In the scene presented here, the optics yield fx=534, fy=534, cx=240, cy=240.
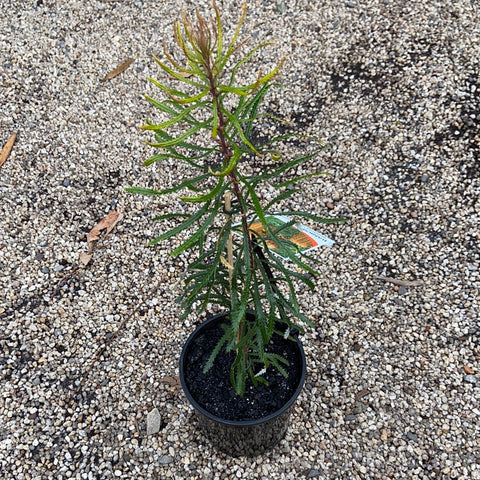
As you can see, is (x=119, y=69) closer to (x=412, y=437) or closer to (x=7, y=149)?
(x=7, y=149)

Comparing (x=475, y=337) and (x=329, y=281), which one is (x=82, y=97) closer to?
(x=329, y=281)

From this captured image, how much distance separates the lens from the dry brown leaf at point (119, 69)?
3.64 metres

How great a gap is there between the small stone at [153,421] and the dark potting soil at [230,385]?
1.11ft

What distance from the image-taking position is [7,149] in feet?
10.8

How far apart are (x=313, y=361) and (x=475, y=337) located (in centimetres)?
76

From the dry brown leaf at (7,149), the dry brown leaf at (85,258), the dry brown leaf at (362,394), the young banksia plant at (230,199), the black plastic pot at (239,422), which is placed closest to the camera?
the young banksia plant at (230,199)

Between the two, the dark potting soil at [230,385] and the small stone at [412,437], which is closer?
the dark potting soil at [230,385]

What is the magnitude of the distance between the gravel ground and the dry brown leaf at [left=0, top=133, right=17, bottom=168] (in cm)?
4

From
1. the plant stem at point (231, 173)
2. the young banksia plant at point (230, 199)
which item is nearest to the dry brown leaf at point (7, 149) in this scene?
the young banksia plant at point (230, 199)

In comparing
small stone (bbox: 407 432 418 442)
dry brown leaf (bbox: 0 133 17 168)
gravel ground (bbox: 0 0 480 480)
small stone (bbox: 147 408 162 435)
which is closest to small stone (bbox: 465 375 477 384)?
gravel ground (bbox: 0 0 480 480)

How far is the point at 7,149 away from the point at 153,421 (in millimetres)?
1996

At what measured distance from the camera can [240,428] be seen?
A: 192 cm

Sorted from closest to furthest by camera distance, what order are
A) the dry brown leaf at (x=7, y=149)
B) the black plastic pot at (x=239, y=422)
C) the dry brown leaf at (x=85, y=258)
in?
the black plastic pot at (x=239, y=422) → the dry brown leaf at (x=85, y=258) → the dry brown leaf at (x=7, y=149)

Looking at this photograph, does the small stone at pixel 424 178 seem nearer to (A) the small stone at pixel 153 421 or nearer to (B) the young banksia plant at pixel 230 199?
(B) the young banksia plant at pixel 230 199
